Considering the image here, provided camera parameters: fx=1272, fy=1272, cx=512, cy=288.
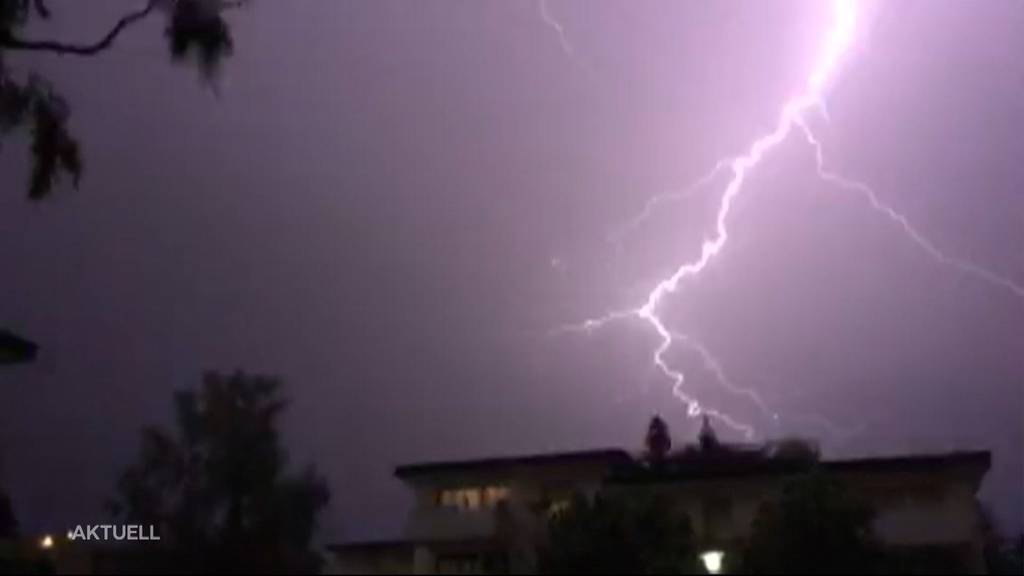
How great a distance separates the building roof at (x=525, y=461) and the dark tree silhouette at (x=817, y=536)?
8557 mm

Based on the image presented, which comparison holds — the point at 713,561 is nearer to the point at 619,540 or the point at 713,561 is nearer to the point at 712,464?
the point at 619,540

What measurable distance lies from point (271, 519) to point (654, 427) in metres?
10.3

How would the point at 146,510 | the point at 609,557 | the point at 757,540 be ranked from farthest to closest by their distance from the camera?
1. the point at 146,510
2. the point at 757,540
3. the point at 609,557

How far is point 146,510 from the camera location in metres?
15.0

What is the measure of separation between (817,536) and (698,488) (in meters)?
8.79

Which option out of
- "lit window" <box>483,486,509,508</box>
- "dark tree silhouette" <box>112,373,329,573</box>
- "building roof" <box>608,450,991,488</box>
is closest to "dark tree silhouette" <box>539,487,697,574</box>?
"dark tree silhouette" <box>112,373,329,573</box>

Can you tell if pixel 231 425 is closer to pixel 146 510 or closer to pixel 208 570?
pixel 146 510

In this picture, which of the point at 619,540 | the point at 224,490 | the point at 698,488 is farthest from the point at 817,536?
the point at 698,488

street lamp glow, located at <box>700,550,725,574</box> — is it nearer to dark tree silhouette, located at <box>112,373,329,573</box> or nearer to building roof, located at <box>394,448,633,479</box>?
dark tree silhouette, located at <box>112,373,329,573</box>

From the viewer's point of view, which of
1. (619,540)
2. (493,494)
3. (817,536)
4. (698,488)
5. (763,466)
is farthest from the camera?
(493,494)

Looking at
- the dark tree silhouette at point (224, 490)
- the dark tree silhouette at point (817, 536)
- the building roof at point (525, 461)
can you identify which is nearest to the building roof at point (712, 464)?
the building roof at point (525, 461)

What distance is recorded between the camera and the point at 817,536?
Result: 426 inches

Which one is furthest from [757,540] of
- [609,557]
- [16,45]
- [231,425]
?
[16,45]

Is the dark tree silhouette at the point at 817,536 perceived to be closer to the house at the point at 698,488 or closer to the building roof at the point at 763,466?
the house at the point at 698,488
